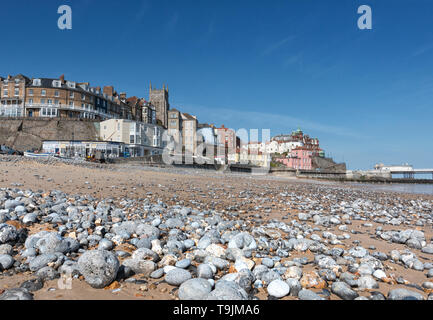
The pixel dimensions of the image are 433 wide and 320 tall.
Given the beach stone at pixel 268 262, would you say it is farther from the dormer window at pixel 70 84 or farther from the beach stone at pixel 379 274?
the dormer window at pixel 70 84

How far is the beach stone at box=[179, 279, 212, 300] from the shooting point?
7.73 ft

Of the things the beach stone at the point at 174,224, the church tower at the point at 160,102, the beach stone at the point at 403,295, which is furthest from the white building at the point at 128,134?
the beach stone at the point at 403,295

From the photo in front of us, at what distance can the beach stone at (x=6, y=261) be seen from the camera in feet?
9.03

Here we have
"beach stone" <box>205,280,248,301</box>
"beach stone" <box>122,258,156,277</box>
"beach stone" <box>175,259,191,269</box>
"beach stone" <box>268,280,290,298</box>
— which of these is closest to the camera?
"beach stone" <box>205,280,248,301</box>

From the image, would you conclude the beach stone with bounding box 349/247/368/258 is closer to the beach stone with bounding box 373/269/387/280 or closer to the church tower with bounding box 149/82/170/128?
the beach stone with bounding box 373/269/387/280

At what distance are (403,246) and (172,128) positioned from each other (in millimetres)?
79798

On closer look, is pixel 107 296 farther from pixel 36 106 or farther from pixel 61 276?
pixel 36 106

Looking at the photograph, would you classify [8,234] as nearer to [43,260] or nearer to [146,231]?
[43,260]

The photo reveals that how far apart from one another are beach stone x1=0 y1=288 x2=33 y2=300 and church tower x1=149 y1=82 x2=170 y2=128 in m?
83.7

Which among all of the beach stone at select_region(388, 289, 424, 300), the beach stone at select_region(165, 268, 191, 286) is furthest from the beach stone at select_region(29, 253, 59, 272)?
the beach stone at select_region(388, 289, 424, 300)

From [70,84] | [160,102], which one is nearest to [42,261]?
[70,84]

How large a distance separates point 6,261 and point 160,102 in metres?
86.2

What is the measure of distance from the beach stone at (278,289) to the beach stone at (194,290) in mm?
599
